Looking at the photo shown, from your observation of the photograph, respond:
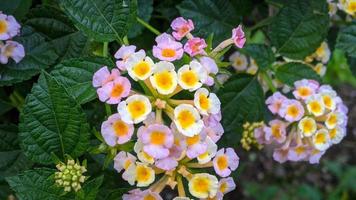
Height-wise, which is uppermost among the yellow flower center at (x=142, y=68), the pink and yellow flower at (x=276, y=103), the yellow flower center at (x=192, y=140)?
the yellow flower center at (x=142, y=68)

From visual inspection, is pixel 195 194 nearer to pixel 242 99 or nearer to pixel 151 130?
pixel 151 130

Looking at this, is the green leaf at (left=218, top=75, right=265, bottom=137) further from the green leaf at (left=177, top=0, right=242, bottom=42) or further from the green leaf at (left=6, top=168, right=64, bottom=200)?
the green leaf at (left=6, top=168, right=64, bottom=200)

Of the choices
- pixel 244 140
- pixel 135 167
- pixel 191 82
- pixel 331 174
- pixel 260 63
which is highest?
pixel 191 82

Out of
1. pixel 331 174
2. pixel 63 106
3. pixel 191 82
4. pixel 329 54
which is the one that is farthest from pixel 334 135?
pixel 331 174

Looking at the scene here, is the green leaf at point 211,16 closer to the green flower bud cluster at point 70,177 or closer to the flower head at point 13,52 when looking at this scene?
the flower head at point 13,52

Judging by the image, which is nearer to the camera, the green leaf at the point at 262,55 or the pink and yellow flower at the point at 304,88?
the pink and yellow flower at the point at 304,88

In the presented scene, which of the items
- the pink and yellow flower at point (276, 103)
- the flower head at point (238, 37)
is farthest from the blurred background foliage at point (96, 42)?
the flower head at point (238, 37)

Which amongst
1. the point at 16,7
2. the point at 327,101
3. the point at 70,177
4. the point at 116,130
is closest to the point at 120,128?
the point at 116,130
